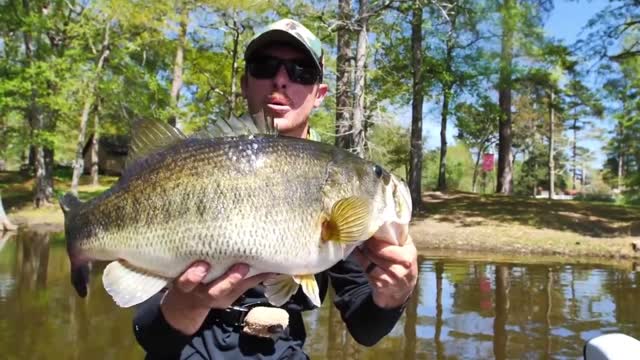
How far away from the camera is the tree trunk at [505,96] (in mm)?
22000

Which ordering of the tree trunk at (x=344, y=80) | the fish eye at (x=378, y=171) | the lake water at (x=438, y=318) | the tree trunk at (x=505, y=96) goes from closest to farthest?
the fish eye at (x=378, y=171) < the lake water at (x=438, y=318) < the tree trunk at (x=344, y=80) < the tree trunk at (x=505, y=96)

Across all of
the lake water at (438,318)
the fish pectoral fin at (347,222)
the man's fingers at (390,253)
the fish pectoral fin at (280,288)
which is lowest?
the lake water at (438,318)

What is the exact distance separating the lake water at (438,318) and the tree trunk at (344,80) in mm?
4907

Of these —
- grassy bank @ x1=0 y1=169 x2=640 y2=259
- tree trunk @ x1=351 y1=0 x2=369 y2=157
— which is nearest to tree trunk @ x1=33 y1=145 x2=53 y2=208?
grassy bank @ x1=0 y1=169 x2=640 y2=259

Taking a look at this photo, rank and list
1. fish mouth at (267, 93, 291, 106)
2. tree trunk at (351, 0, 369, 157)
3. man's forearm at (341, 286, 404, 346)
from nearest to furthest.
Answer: man's forearm at (341, 286, 404, 346) < fish mouth at (267, 93, 291, 106) < tree trunk at (351, 0, 369, 157)

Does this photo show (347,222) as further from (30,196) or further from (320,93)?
(30,196)

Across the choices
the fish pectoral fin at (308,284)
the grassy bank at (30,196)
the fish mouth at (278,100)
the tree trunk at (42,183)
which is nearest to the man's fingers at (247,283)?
the fish pectoral fin at (308,284)

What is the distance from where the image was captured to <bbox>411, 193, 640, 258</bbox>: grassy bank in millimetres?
16047

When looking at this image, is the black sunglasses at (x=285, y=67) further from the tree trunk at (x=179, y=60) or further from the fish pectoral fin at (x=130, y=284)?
the tree trunk at (x=179, y=60)

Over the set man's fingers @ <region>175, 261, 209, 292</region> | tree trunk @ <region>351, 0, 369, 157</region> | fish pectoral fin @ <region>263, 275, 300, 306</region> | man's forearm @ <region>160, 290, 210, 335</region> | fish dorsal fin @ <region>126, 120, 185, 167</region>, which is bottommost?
man's forearm @ <region>160, 290, 210, 335</region>

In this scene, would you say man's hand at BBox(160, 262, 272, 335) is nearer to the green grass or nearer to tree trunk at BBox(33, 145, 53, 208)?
the green grass

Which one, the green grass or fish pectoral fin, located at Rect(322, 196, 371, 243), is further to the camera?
the green grass

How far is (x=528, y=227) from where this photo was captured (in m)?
18.2

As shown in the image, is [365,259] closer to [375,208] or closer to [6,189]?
[375,208]
